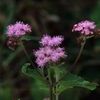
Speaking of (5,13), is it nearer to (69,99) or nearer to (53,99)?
(69,99)

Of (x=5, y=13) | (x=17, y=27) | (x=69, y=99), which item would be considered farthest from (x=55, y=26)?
(x=17, y=27)

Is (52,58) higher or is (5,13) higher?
(5,13)

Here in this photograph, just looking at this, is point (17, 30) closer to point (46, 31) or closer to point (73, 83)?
point (73, 83)

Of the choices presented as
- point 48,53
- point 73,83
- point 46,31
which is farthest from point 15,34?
point 46,31

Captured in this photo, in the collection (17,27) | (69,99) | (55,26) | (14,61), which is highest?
(55,26)

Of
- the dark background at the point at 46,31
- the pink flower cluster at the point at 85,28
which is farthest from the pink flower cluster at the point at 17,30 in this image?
the dark background at the point at 46,31

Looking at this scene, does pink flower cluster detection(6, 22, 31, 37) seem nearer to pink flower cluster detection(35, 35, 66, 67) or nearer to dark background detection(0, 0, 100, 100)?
pink flower cluster detection(35, 35, 66, 67)
